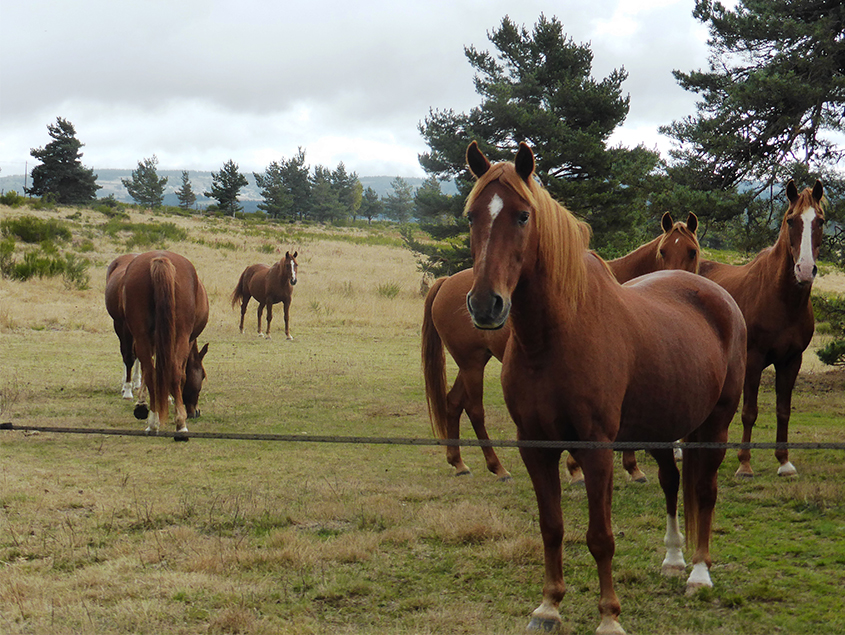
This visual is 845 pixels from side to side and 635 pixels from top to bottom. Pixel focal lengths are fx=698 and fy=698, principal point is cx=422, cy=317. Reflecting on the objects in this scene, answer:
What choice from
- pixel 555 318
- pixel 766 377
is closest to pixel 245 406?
pixel 555 318

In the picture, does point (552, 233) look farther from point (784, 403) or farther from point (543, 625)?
point (784, 403)

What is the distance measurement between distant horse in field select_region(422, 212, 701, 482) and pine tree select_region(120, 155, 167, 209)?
71.6 metres

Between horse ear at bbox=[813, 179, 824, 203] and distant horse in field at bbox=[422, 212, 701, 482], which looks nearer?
horse ear at bbox=[813, 179, 824, 203]

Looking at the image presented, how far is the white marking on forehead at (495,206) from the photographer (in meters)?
2.84

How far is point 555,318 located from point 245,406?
6.86m

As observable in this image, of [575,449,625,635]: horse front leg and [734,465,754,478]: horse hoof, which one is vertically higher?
[575,449,625,635]: horse front leg

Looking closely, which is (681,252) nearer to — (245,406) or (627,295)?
(627,295)

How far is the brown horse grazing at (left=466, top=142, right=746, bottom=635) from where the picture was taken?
2.86 metres

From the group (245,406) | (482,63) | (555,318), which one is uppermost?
(482,63)

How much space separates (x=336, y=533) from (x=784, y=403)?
4238 mm

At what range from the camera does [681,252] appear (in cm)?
641

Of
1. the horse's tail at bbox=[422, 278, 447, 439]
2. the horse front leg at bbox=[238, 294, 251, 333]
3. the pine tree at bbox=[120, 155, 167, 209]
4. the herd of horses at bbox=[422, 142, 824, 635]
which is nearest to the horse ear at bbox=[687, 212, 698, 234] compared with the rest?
the horse's tail at bbox=[422, 278, 447, 439]

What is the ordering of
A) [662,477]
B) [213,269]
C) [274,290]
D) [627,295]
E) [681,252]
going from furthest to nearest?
[213,269]
[274,290]
[681,252]
[662,477]
[627,295]

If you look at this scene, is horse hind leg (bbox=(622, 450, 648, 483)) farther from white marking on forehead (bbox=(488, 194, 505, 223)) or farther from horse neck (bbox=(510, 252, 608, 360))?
white marking on forehead (bbox=(488, 194, 505, 223))
